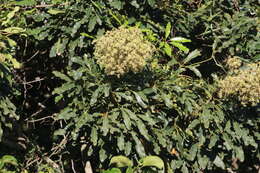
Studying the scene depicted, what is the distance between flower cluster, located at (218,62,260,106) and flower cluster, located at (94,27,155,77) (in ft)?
2.28

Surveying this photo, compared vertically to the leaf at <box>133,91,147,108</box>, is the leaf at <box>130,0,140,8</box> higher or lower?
higher

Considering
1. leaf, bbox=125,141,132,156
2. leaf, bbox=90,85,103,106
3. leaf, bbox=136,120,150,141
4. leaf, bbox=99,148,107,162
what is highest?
leaf, bbox=90,85,103,106

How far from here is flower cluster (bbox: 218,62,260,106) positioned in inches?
106

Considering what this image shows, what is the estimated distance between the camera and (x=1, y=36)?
2.69m

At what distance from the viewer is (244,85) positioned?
271 cm

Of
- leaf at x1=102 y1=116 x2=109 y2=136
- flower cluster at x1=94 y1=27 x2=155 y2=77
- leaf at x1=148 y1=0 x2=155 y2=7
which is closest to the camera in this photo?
flower cluster at x1=94 y1=27 x2=155 y2=77

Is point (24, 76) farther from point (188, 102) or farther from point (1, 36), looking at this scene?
point (188, 102)

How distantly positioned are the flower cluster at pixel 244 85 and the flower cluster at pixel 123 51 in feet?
2.28

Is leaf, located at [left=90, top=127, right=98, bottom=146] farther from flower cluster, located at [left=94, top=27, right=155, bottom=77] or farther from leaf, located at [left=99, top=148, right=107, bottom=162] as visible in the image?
flower cluster, located at [left=94, top=27, right=155, bottom=77]

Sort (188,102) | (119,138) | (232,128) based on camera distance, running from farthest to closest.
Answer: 1. (232,128)
2. (188,102)
3. (119,138)

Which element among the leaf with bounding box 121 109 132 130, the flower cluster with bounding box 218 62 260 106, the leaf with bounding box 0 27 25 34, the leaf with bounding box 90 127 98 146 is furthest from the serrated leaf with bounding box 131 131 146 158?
the leaf with bounding box 0 27 25 34

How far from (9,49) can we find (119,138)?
0.91 meters

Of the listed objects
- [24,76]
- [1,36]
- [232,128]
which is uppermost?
[1,36]

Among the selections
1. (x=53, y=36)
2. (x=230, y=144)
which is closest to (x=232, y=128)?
(x=230, y=144)
